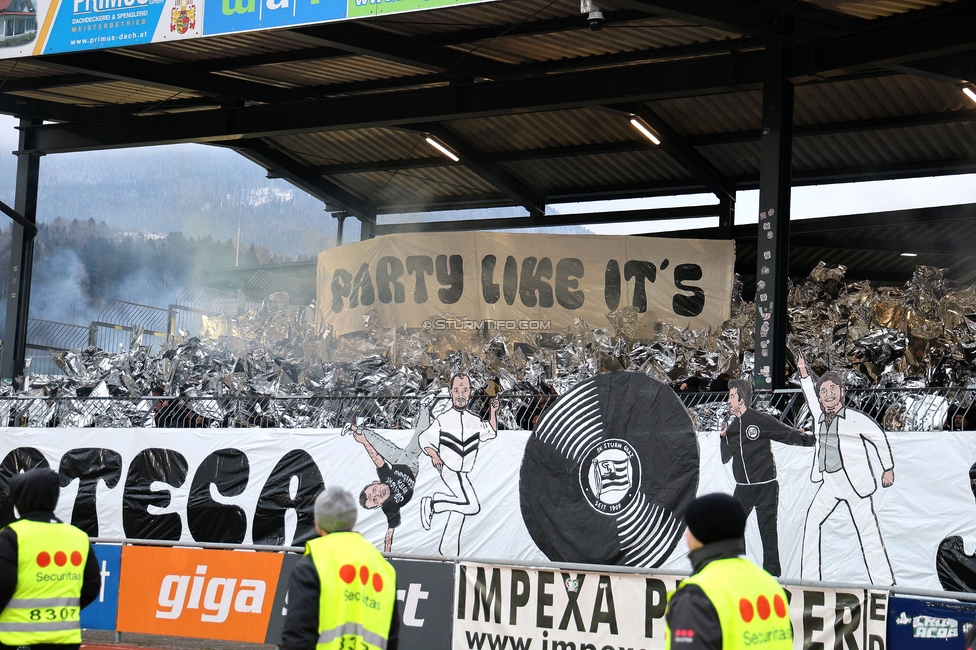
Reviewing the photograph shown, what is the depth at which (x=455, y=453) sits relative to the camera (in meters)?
10.9

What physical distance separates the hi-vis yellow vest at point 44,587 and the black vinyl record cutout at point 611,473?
15.5ft

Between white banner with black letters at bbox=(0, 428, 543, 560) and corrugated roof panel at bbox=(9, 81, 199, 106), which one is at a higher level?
corrugated roof panel at bbox=(9, 81, 199, 106)

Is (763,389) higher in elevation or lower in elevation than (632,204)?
lower

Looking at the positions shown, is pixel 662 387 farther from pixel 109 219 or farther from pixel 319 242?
pixel 109 219

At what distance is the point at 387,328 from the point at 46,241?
34.0 meters

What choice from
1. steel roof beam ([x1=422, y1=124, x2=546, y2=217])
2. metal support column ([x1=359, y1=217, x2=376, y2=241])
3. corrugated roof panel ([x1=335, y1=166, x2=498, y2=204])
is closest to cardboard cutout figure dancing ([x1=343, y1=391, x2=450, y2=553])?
steel roof beam ([x1=422, y1=124, x2=546, y2=217])

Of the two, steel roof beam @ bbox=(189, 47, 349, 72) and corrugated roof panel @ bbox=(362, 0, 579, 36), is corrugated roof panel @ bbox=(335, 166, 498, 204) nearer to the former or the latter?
steel roof beam @ bbox=(189, 47, 349, 72)

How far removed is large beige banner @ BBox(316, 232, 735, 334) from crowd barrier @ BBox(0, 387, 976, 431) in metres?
2.84

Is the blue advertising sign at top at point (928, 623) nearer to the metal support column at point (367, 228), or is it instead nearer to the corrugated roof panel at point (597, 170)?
the corrugated roof panel at point (597, 170)

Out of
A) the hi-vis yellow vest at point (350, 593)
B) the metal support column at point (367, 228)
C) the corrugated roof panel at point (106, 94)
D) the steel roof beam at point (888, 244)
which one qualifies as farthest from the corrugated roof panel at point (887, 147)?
the hi-vis yellow vest at point (350, 593)

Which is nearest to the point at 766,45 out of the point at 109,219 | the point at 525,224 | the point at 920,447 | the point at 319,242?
the point at 920,447

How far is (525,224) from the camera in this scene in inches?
821

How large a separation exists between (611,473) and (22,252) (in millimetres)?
12885

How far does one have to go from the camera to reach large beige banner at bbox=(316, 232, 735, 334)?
630 inches
